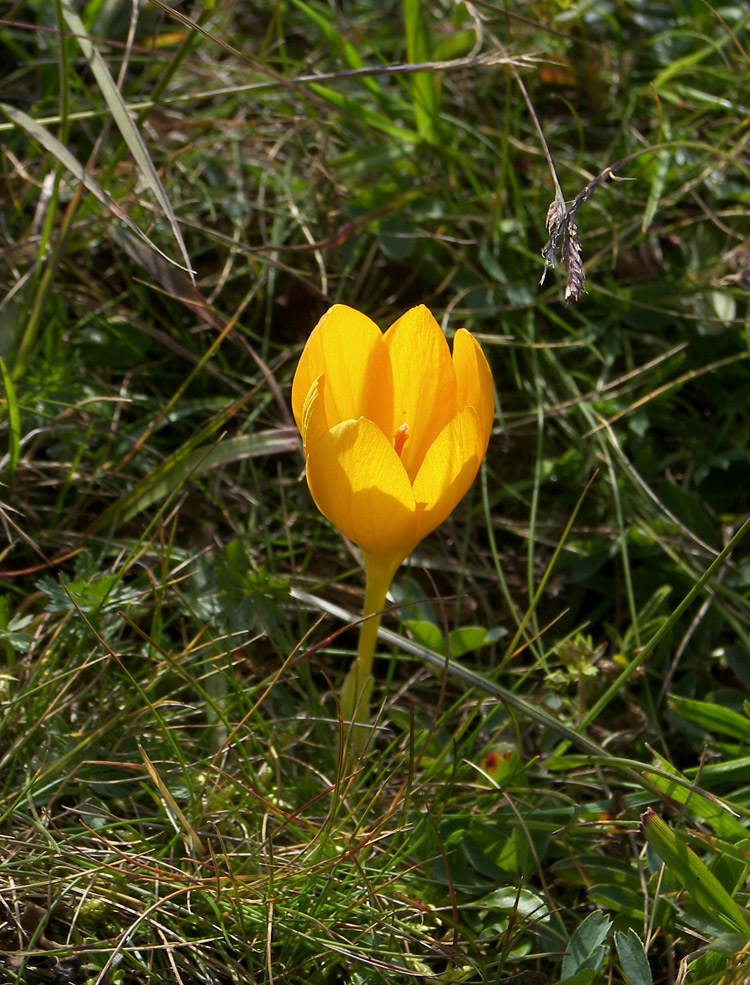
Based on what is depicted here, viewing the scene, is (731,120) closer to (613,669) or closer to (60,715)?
(613,669)

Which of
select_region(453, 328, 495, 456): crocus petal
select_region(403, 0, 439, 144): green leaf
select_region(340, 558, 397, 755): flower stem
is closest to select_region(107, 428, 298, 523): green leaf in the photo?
select_region(340, 558, 397, 755): flower stem

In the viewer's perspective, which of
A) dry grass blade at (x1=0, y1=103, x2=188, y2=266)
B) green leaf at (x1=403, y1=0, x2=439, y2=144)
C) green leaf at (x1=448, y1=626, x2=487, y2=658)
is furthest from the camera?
green leaf at (x1=403, y1=0, x2=439, y2=144)

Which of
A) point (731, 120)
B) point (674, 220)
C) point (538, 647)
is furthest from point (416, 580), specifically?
point (731, 120)

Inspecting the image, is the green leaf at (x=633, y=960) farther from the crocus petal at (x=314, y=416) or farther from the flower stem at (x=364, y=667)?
the crocus petal at (x=314, y=416)

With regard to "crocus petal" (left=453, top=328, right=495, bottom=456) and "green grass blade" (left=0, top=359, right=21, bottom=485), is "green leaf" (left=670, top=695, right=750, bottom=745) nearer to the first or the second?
"crocus petal" (left=453, top=328, right=495, bottom=456)

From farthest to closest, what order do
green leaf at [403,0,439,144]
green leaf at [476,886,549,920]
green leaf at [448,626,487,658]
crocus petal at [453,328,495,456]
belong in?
green leaf at [403,0,439,144], green leaf at [448,626,487,658], green leaf at [476,886,549,920], crocus petal at [453,328,495,456]

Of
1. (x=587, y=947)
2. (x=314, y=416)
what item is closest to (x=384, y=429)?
(x=314, y=416)

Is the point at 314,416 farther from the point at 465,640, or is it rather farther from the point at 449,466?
the point at 465,640
